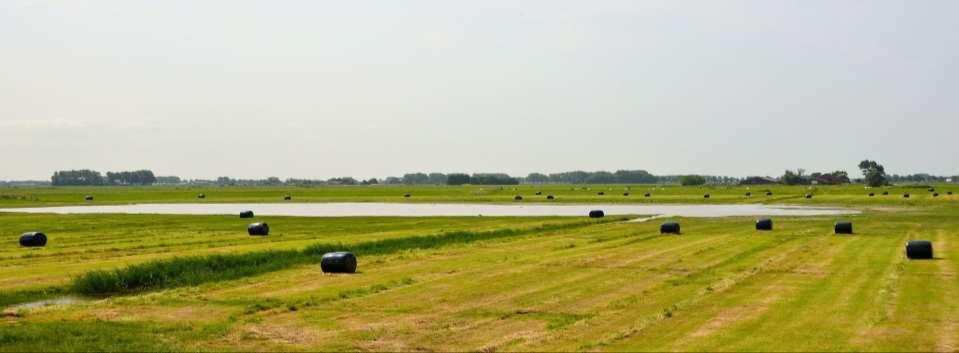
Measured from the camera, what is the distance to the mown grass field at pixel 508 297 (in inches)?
717

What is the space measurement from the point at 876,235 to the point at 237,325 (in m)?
38.7

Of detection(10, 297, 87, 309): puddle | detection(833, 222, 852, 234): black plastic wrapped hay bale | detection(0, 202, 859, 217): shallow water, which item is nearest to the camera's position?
detection(10, 297, 87, 309): puddle

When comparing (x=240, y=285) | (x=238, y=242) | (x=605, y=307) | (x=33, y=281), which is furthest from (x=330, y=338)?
(x=238, y=242)

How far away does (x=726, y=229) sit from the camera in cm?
5525

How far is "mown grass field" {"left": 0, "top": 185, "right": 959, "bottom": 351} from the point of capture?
717 inches

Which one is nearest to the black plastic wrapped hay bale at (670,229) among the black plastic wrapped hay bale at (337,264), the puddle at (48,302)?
the black plastic wrapped hay bale at (337,264)

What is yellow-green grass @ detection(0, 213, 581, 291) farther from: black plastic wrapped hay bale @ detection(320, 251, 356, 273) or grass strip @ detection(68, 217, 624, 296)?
black plastic wrapped hay bale @ detection(320, 251, 356, 273)

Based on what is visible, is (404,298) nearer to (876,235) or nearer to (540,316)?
(540,316)

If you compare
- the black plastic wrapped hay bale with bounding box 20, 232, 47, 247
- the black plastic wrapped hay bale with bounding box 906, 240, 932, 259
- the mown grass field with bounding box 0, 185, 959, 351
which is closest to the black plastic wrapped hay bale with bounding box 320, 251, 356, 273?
the mown grass field with bounding box 0, 185, 959, 351

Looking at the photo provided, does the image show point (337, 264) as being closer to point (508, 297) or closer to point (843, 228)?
point (508, 297)

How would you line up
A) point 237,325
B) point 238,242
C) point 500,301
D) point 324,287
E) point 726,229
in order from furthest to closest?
point 726,229 < point 238,242 < point 324,287 < point 500,301 < point 237,325

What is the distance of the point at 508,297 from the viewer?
24.5 meters


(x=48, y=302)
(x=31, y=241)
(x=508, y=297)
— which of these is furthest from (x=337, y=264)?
(x=31, y=241)

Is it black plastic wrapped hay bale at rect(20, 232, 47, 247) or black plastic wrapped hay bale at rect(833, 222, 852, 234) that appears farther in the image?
black plastic wrapped hay bale at rect(833, 222, 852, 234)
